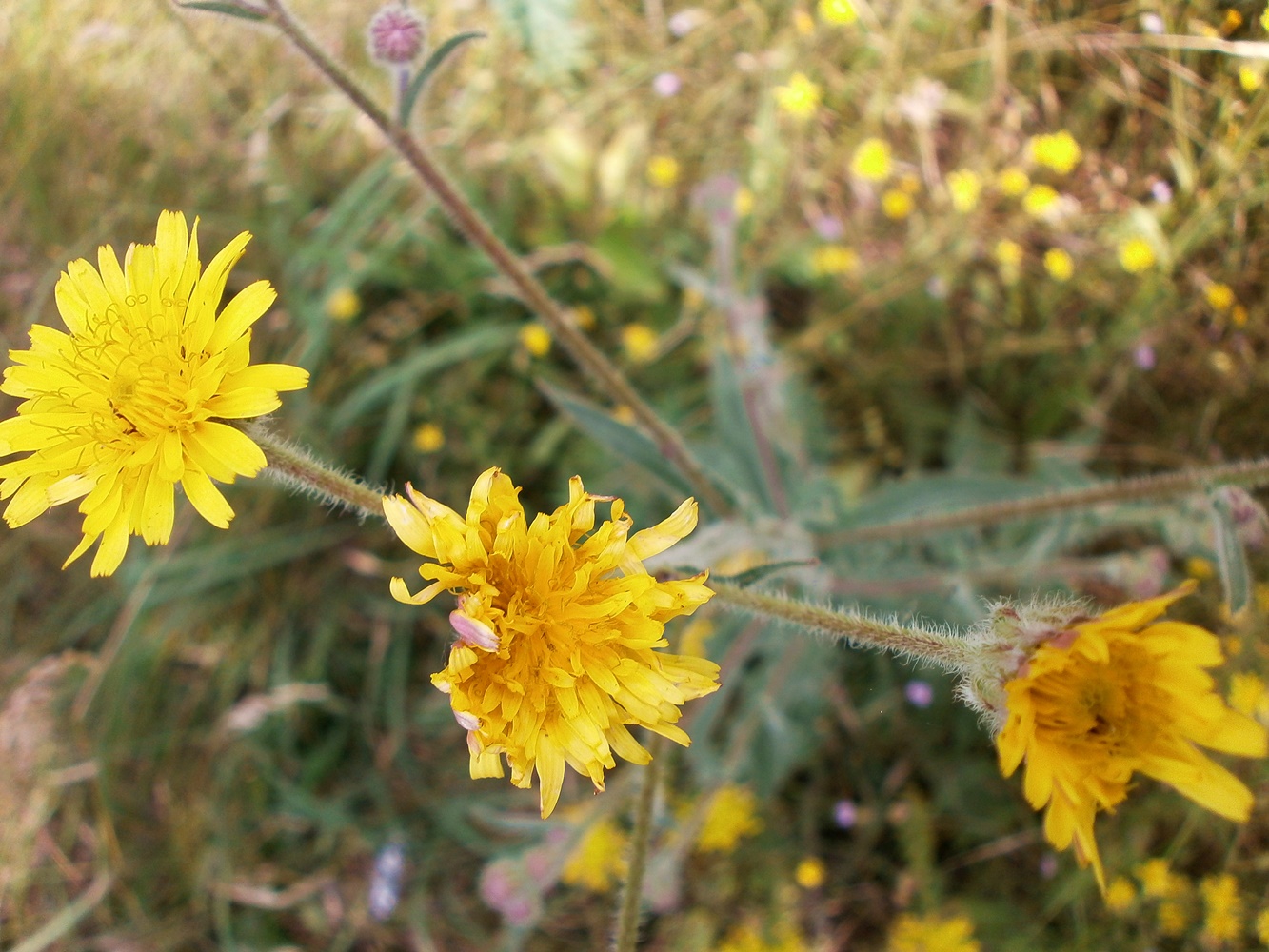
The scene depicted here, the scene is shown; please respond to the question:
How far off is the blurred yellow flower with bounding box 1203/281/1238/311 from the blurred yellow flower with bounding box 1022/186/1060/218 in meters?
0.70

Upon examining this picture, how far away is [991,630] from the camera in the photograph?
1.68m

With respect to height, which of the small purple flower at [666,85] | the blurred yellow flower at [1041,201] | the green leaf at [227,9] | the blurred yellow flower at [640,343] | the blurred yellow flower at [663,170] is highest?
the green leaf at [227,9]

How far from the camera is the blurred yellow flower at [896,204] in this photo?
12.3ft

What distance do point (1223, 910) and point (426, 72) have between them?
132 inches

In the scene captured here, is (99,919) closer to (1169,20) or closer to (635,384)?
(635,384)

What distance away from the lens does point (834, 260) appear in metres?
3.82

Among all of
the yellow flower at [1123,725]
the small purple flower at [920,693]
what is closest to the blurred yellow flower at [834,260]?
the small purple flower at [920,693]

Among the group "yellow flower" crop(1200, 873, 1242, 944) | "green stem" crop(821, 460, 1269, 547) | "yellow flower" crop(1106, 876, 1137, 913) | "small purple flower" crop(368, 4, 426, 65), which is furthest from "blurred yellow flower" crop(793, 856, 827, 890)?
"small purple flower" crop(368, 4, 426, 65)

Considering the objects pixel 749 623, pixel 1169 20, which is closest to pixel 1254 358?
pixel 1169 20

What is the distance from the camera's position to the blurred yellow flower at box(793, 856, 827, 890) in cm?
351

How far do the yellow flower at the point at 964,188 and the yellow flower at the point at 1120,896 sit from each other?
2.63 metres

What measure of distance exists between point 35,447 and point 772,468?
2.22 metres

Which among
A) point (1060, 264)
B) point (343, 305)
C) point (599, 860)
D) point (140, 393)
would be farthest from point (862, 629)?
point (343, 305)

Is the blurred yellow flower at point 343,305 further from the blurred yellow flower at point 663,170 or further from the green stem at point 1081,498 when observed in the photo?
the green stem at point 1081,498
